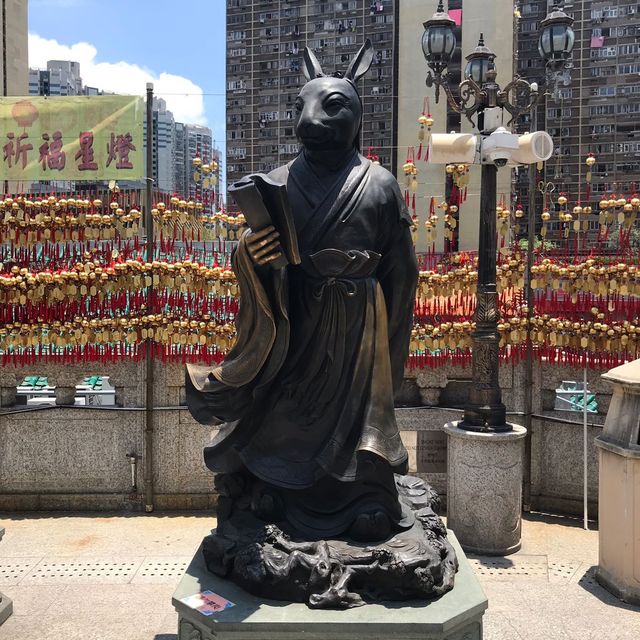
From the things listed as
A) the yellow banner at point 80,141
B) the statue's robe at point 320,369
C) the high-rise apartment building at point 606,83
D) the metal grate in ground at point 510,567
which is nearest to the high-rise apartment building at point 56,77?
the high-rise apartment building at point 606,83

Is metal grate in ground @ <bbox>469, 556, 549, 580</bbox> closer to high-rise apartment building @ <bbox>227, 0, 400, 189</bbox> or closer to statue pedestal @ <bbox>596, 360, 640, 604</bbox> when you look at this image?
statue pedestal @ <bbox>596, 360, 640, 604</bbox>

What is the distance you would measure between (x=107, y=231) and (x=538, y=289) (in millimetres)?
4820

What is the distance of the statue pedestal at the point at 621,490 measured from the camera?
5.53 metres

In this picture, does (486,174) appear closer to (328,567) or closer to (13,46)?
(328,567)

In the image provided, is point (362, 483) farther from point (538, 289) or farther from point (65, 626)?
point (538, 289)

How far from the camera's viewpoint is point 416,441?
7656 mm

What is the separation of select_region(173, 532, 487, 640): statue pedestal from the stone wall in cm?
437

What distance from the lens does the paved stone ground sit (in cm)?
497

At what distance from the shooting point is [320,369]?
3.74 meters

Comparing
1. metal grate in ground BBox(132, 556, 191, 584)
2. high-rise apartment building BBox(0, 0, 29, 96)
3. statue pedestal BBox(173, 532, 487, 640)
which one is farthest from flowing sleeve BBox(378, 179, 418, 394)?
high-rise apartment building BBox(0, 0, 29, 96)

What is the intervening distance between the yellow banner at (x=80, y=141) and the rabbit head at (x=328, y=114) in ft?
13.9

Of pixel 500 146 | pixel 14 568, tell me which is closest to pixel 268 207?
pixel 500 146

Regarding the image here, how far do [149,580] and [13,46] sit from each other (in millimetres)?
18875

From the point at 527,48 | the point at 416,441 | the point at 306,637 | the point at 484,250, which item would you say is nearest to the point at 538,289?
the point at 484,250
